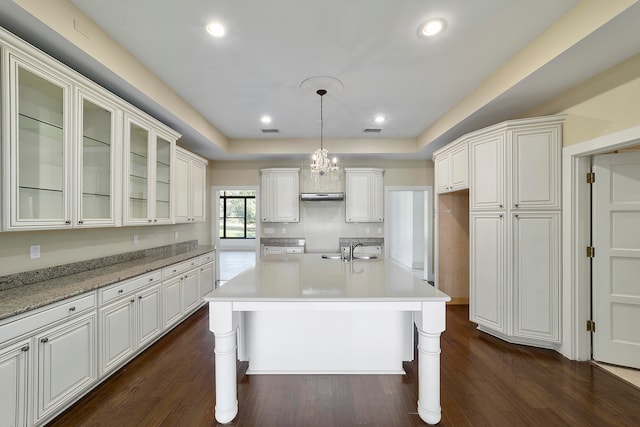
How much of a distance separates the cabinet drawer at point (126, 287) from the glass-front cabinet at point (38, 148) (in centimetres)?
60

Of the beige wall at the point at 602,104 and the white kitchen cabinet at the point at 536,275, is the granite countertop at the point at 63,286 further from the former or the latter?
the beige wall at the point at 602,104

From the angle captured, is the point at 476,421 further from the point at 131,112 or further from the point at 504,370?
the point at 131,112

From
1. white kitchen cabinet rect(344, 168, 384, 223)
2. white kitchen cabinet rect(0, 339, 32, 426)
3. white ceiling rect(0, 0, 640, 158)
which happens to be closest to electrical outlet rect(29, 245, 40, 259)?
white kitchen cabinet rect(0, 339, 32, 426)

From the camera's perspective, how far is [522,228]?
9.55ft

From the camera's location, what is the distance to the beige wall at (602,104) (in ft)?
7.00

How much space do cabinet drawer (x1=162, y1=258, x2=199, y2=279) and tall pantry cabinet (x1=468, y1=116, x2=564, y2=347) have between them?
3690 mm

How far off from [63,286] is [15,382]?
0.64 meters

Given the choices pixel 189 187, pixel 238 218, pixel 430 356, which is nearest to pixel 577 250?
pixel 430 356

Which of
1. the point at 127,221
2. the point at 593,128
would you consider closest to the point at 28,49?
the point at 127,221

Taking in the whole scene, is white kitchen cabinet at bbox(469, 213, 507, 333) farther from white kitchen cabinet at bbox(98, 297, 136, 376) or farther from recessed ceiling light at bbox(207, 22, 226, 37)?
white kitchen cabinet at bbox(98, 297, 136, 376)

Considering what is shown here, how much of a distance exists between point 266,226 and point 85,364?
3.71m

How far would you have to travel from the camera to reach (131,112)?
2.73 m

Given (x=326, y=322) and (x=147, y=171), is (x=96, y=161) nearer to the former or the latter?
(x=147, y=171)

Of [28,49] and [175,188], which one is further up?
[28,49]
